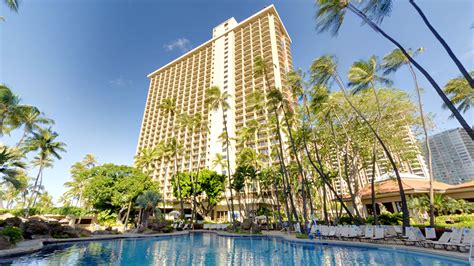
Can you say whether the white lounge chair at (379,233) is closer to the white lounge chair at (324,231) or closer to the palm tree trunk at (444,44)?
the white lounge chair at (324,231)

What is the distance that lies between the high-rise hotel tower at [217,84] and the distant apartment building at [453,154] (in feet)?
126

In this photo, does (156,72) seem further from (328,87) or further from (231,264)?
(231,264)

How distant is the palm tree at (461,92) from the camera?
1430 cm

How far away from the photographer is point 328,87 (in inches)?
773

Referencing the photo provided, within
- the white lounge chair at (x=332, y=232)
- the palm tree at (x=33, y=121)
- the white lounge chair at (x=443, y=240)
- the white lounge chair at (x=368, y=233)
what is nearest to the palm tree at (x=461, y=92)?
the white lounge chair at (x=443, y=240)

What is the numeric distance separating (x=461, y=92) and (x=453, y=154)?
59.0 m

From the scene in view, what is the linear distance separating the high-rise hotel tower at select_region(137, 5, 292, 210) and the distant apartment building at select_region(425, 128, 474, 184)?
126ft

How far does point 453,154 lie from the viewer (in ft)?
182

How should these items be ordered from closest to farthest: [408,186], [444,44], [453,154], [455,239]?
1. [444,44]
2. [455,239]
3. [408,186]
4. [453,154]

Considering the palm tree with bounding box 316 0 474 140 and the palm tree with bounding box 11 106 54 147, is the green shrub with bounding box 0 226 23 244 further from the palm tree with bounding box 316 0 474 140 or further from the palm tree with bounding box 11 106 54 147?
the palm tree with bounding box 316 0 474 140

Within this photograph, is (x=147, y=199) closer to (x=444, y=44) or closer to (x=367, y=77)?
(x=367, y=77)

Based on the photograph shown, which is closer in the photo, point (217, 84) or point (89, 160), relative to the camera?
point (89, 160)

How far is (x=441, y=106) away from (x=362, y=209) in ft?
51.6

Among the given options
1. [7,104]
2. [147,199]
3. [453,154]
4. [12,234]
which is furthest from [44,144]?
[453,154]
